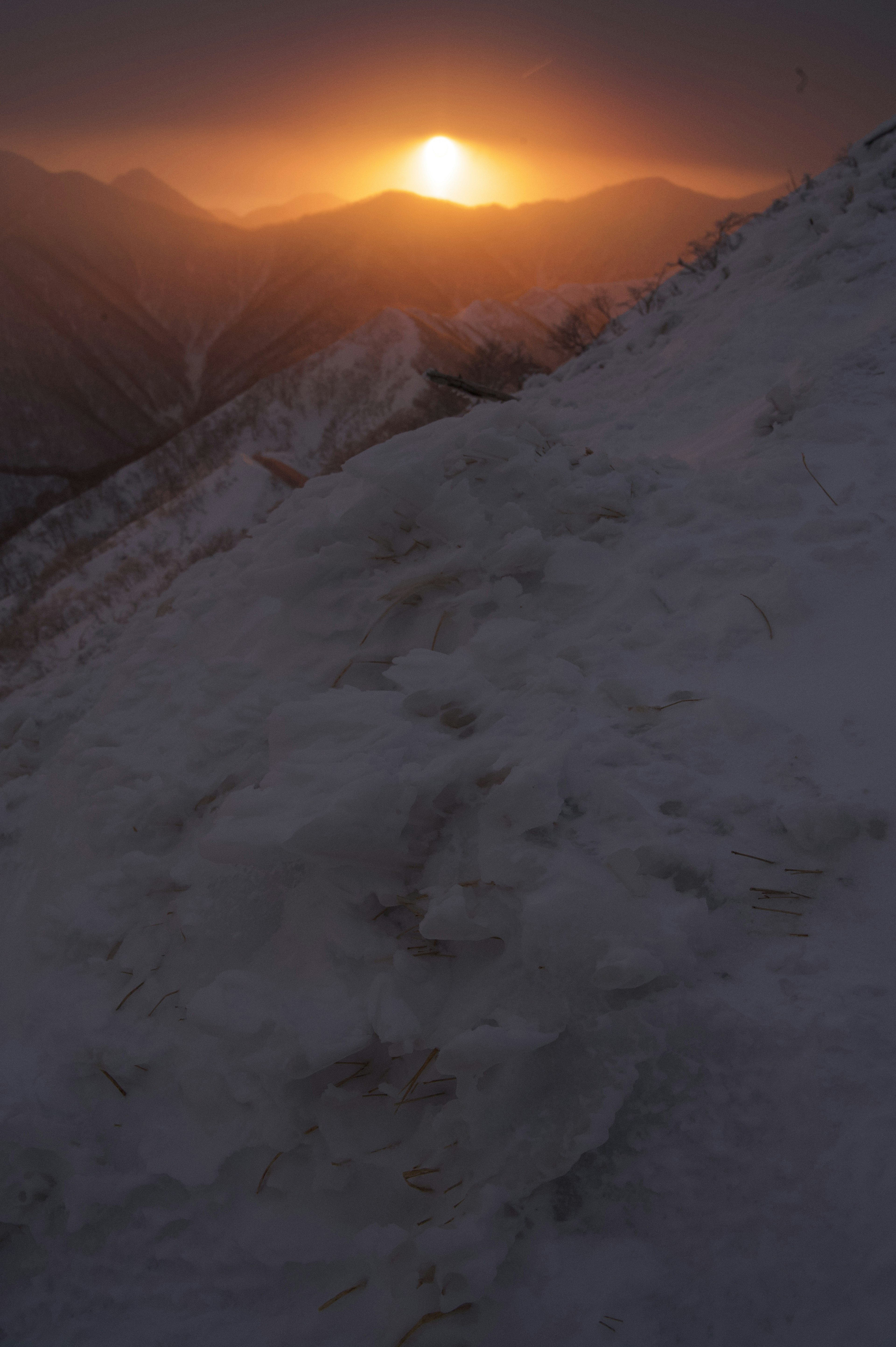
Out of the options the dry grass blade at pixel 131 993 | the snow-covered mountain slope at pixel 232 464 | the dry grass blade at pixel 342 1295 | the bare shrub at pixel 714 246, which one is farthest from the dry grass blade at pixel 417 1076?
the bare shrub at pixel 714 246

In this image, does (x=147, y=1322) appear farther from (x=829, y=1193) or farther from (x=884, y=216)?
A: (x=884, y=216)

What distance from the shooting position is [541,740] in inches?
65.4

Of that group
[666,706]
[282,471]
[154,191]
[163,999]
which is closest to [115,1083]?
[163,999]

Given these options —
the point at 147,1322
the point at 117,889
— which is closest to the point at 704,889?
the point at 147,1322

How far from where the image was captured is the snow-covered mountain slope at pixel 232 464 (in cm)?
1166

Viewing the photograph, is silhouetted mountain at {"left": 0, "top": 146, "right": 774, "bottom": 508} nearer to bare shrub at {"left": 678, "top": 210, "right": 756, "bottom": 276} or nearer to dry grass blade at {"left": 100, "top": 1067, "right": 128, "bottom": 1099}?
bare shrub at {"left": 678, "top": 210, "right": 756, "bottom": 276}

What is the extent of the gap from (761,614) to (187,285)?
87.4 m

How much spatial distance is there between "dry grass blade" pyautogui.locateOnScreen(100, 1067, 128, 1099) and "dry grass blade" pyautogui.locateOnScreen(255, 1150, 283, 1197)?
0.46 meters

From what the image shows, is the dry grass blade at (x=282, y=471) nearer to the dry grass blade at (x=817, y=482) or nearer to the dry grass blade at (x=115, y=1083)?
the dry grass blade at (x=817, y=482)

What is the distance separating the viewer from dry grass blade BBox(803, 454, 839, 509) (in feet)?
7.42

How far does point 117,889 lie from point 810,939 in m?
1.98

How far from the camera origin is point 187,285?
70938 millimetres

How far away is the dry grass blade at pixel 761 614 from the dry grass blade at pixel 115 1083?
219 cm

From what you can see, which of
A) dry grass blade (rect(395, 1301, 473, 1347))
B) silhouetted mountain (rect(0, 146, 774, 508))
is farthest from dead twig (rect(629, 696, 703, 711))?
silhouetted mountain (rect(0, 146, 774, 508))
